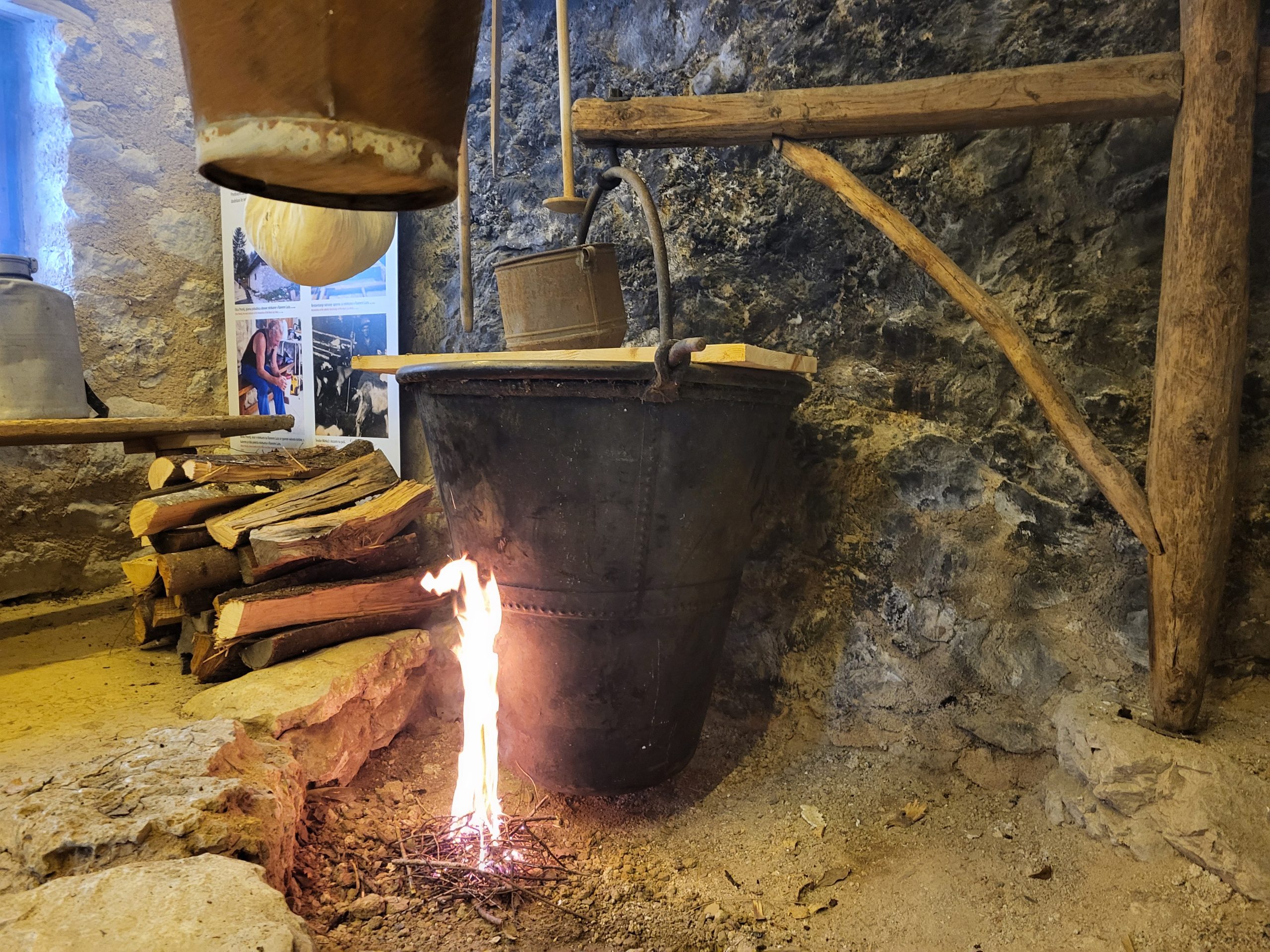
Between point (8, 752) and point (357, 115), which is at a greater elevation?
point (357, 115)

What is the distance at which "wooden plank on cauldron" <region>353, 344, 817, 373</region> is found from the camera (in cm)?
187

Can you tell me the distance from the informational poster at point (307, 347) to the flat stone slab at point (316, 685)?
108 cm

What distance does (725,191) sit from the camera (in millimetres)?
2771

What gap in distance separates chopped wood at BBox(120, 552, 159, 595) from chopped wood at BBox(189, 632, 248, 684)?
0.94 ft

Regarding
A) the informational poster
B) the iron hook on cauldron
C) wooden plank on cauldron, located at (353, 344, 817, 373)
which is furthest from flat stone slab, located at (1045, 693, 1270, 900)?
the informational poster

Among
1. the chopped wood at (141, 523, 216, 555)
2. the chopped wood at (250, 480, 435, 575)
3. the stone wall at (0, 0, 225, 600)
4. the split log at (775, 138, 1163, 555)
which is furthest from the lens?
the stone wall at (0, 0, 225, 600)

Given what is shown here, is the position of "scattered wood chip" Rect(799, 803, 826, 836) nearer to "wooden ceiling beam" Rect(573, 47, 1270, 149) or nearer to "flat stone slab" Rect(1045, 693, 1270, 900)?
"flat stone slab" Rect(1045, 693, 1270, 900)

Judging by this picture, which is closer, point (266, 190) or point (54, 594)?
point (266, 190)

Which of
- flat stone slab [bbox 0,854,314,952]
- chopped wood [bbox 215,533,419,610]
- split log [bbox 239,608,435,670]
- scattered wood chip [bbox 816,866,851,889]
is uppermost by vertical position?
chopped wood [bbox 215,533,419,610]

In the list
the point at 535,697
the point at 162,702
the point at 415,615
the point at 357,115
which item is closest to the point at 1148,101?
the point at 357,115

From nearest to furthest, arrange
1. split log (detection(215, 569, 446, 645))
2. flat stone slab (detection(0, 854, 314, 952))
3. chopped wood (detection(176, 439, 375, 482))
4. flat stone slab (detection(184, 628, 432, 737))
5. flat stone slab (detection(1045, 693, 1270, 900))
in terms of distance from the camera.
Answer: flat stone slab (detection(0, 854, 314, 952))
flat stone slab (detection(1045, 693, 1270, 900))
flat stone slab (detection(184, 628, 432, 737))
split log (detection(215, 569, 446, 645))
chopped wood (detection(176, 439, 375, 482))

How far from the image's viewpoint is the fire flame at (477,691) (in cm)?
220

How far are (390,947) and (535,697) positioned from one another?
673mm

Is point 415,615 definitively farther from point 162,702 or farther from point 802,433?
point 802,433
